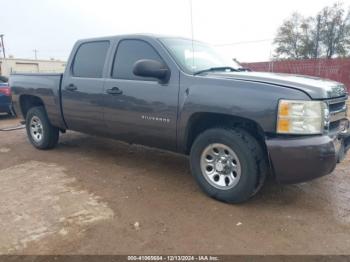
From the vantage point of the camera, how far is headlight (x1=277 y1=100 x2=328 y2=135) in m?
3.04

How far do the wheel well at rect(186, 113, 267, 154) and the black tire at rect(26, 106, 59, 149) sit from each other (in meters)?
2.91

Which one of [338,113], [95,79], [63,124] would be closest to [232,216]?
[338,113]

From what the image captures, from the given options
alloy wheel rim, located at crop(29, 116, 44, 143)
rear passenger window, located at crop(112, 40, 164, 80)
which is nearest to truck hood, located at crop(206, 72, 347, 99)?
rear passenger window, located at crop(112, 40, 164, 80)

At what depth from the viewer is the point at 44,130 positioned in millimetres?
5801

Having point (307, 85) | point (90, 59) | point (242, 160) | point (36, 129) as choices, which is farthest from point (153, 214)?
point (36, 129)

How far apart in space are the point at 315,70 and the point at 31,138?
1434 cm

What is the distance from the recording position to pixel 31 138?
615cm

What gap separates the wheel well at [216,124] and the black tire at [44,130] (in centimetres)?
291

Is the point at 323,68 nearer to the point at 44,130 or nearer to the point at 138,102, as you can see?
the point at 44,130

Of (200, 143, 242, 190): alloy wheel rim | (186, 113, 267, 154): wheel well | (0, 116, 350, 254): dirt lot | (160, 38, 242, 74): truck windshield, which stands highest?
(160, 38, 242, 74): truck windshield

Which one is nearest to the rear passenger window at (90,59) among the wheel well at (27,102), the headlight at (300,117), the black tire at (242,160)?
the wheel well at (27,102)

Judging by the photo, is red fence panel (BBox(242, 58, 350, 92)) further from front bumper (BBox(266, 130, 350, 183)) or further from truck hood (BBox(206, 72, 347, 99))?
front bumper (BBox(266, 130, 350, 183))

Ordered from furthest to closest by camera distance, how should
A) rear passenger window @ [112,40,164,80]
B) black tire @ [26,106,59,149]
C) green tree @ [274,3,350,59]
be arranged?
green tree @ [274,3,350,59]
black tire @ [26,106,59,149]
rear passenger window @ [112,40,164,80]

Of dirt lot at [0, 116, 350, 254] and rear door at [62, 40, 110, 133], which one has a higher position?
rear door at [62, 40, 110, 133]
